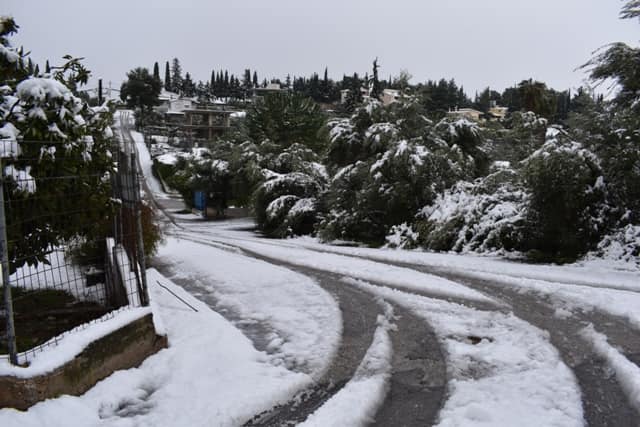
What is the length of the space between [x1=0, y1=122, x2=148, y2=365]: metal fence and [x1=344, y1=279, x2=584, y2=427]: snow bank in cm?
341

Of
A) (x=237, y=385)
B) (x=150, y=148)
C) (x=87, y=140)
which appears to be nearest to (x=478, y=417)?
(x=237, y=385)

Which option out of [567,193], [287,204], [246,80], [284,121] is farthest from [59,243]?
[246,80]

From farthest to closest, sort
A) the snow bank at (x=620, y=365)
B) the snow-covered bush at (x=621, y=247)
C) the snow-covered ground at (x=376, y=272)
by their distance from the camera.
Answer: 1. the snow-covered bush at (x=621, y=247)
2. the snow-covered ground at (x=376, y=272)
3. the snow bank at (x=620, y=365)

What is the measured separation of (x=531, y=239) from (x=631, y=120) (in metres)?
3.05

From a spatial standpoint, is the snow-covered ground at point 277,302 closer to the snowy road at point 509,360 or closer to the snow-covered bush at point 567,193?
the snowy road at point 509,360

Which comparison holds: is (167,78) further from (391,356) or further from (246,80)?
(391,356)

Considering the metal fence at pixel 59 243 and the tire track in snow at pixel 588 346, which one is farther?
the metal fence at pixel 59 243

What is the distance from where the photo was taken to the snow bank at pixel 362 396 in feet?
13.4

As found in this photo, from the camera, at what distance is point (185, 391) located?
4672 mm

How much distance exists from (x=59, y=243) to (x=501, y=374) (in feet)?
16.0

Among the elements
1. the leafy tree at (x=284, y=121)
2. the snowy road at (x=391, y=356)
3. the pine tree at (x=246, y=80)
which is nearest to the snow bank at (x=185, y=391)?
the snowy road at (x=391, y=356)

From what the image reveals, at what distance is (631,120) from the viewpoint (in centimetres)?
988

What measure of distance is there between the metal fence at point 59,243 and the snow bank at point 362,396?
242cm

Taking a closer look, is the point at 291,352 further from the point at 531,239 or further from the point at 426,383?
the point at 531,239
